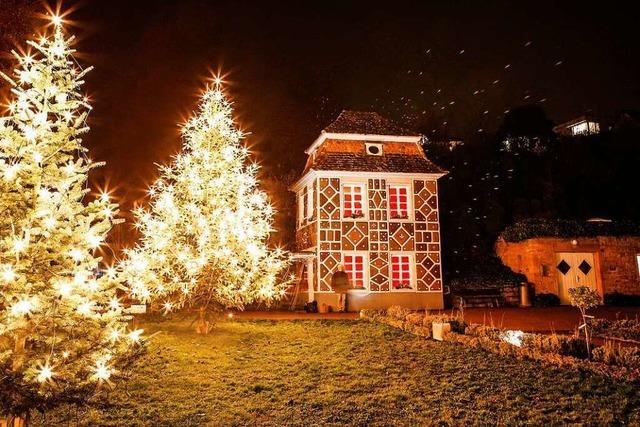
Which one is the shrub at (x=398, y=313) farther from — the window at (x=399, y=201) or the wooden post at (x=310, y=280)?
the window at (x=399, y=201)

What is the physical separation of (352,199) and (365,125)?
372 cm

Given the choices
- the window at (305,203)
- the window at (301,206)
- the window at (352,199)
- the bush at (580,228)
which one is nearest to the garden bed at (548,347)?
the window at (352,199)

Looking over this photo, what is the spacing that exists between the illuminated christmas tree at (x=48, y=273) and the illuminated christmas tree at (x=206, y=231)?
16.9 feet

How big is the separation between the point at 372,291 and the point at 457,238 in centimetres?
951

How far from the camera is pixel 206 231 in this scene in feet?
35.4

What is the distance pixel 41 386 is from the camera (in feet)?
15.8

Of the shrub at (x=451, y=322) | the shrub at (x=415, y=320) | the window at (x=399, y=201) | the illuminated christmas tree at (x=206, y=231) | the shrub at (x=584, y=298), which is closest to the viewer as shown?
the shrub at (x=584, y=298)

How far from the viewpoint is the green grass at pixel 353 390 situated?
19.1 feet

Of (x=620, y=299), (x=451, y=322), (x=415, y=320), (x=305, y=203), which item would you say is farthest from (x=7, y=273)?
(x=620, y=299)

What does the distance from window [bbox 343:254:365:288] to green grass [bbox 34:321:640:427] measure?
9.31 meters

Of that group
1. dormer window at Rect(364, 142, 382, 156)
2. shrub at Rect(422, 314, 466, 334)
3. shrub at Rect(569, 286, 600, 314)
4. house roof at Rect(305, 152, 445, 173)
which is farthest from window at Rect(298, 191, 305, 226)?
shrub at Rect(569, 286, 600, 314)

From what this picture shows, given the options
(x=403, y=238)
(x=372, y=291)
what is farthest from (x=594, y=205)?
(x=372, y=291)

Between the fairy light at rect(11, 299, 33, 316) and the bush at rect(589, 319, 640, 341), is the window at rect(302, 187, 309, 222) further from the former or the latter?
the fairy light at rect(11, 299, 33, 316)

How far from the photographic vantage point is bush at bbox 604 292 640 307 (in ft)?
65.1
